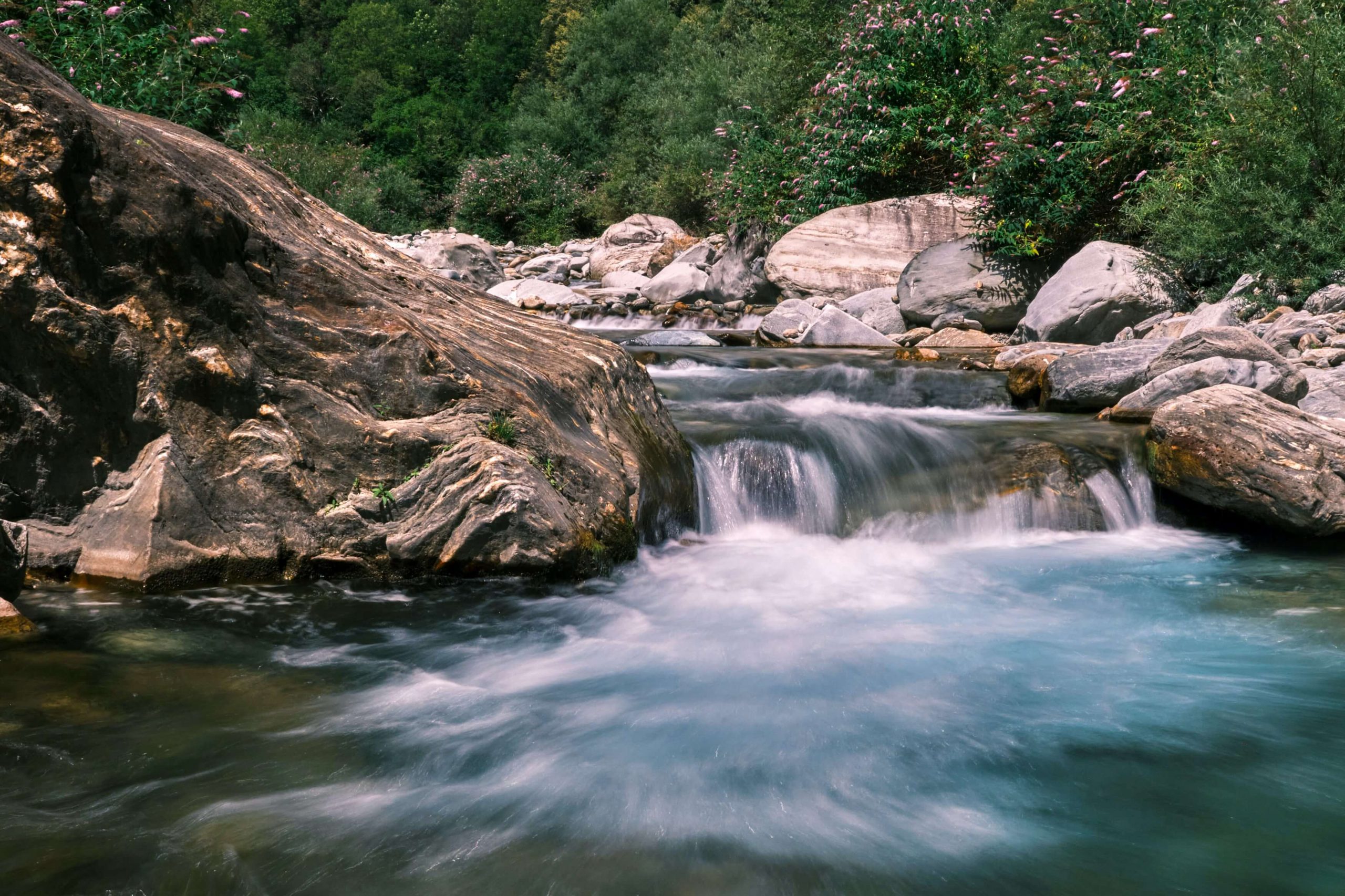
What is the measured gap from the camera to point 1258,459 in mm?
5281

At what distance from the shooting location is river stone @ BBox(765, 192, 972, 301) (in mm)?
13922

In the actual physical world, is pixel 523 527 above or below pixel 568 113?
below

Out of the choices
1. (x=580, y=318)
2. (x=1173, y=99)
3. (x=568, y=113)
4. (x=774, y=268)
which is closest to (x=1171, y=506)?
(x=1173, y=99)

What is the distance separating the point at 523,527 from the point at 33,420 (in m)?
1.92

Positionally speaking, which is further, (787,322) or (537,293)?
(537,293)

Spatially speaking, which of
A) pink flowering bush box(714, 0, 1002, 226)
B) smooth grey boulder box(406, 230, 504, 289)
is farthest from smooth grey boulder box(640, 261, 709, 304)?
smooth grey boulder box(406, 230, 504, 289)

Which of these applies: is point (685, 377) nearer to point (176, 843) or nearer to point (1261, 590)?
point (1261, 590)

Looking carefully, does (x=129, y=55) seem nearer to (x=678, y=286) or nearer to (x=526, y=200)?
(x=678, y=286)

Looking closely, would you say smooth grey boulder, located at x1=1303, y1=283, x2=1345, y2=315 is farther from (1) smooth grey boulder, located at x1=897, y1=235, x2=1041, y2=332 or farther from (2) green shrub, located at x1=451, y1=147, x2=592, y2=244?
(2) green shrub, located at x1=451, y1=147, x2=592, y2=244

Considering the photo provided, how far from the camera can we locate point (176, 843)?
2.17 metres

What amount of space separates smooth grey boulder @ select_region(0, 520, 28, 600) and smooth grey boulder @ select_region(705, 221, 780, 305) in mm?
12338

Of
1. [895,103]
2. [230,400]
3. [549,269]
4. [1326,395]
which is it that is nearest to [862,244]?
[895,103]

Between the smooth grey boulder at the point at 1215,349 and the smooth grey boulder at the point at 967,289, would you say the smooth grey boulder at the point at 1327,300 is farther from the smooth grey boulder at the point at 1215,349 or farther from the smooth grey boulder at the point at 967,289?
the smooth grey boulder at the point at 967,289

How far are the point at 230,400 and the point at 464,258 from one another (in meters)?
14.7
